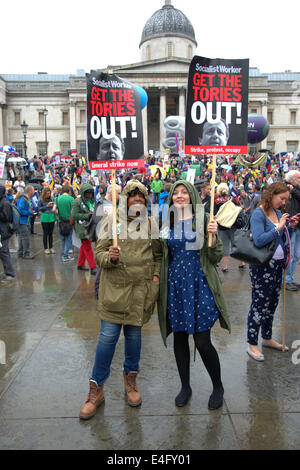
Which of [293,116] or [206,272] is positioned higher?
[293,116]

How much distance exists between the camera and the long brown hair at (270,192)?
3755 millimetres

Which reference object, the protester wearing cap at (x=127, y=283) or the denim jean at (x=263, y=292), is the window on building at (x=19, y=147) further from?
the protester wearing cap at (x=127, y=283)

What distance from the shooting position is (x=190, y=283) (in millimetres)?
2955

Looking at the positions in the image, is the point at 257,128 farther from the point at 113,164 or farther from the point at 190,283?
the point at 190,283

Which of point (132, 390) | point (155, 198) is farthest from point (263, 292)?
point (155, 198)

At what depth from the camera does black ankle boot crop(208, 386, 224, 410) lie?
9.92 feet

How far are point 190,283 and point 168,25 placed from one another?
6225cm

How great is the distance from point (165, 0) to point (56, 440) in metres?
68.2

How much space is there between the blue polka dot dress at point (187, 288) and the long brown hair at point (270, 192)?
1.11 meters

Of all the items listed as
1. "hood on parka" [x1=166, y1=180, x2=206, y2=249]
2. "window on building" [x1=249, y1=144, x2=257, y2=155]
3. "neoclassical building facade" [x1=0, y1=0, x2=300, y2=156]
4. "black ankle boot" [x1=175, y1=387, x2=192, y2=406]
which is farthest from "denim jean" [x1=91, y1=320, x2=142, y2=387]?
"neoclassical building facade" [x1=0, y1=0, x2=300, y2=156]

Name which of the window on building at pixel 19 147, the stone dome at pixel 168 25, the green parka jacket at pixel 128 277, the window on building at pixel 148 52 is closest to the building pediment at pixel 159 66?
the window on building at pixel 148 52

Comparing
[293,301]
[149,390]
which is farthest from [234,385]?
[293,301]

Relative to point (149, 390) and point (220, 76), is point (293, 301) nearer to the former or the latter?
point (149, 390)

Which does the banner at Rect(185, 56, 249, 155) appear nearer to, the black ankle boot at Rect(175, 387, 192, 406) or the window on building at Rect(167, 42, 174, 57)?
the black ankle boot at Rect(175, 387, 192, 406)
